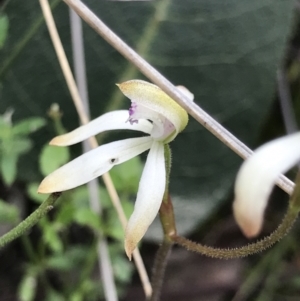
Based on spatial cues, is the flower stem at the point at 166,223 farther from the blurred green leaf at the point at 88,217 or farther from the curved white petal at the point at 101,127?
the blurred green leaf at the point at 88,217

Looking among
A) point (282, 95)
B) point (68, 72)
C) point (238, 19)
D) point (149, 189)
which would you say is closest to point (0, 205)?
point (68, 72)

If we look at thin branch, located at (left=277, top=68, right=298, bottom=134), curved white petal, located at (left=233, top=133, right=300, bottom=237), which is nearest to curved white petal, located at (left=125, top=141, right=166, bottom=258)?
curved white petal, located at (left=233, top=133, right=300, bottom=237)

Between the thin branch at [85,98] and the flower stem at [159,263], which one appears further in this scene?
the thin branch at [85,98]

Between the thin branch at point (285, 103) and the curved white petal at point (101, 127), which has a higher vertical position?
the curved white petal at point (101, 127)

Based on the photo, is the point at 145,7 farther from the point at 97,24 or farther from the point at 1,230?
the point at 1,230

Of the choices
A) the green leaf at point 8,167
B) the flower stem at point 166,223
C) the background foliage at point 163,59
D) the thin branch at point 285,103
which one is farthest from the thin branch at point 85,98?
the thin branch at point 285,103
